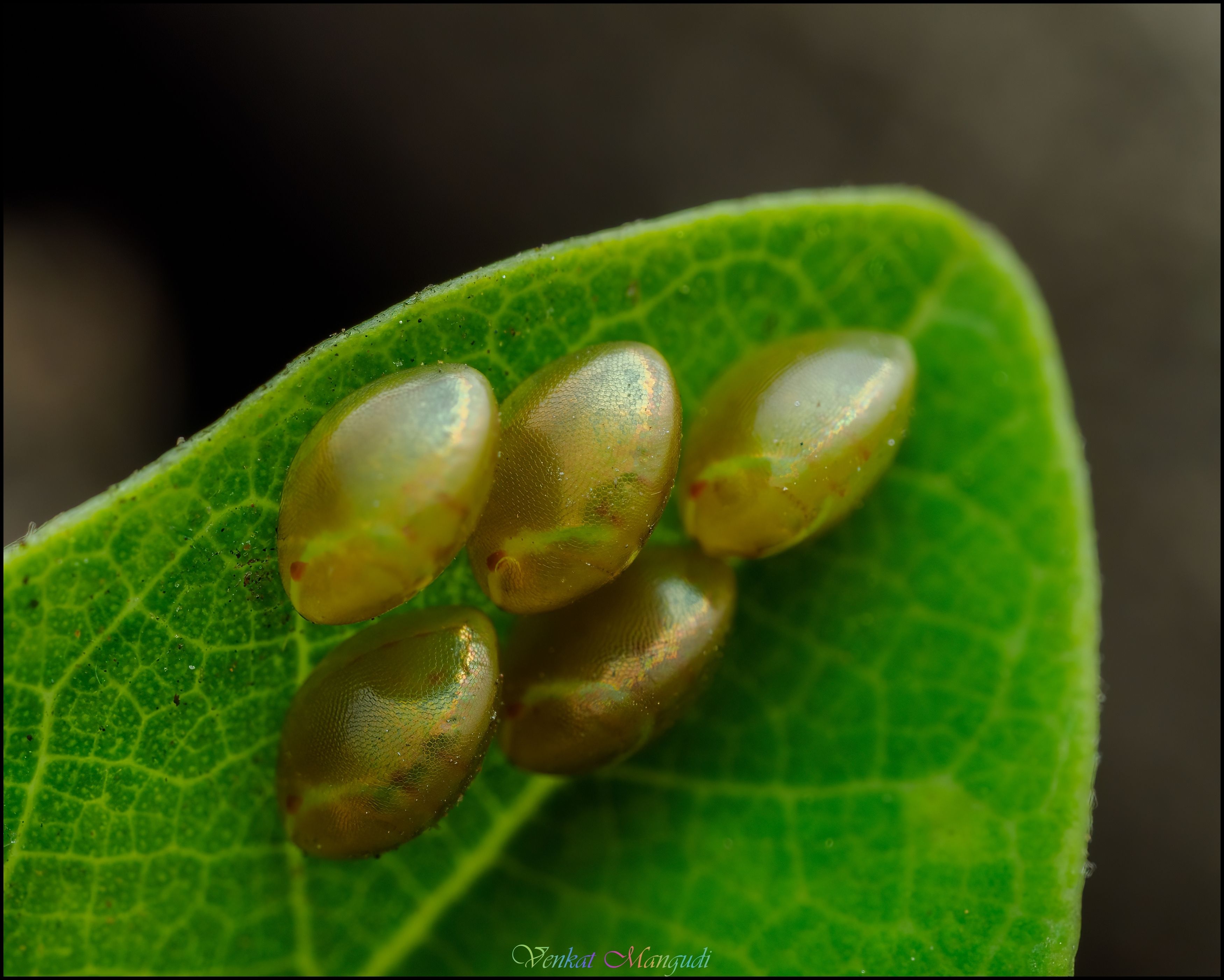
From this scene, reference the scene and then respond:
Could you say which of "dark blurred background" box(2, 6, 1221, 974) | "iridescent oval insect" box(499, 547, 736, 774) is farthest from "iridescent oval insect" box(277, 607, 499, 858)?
"dark blurred background" box(2, 6, 1221, 974)

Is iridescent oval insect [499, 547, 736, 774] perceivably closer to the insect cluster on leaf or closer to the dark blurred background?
the insect cluster on leaf

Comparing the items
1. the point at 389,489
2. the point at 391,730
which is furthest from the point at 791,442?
the point at 391,730

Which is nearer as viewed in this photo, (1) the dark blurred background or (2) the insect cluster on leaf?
(2) the insect cluster on leaf

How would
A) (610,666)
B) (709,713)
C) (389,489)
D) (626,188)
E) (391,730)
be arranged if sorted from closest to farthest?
(389,489), (391,730), (610,666), (709,713), (626,188)

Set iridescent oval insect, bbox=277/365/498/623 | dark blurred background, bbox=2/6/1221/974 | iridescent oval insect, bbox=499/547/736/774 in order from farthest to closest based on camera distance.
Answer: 1. dark blurred background, bbox=2/6/1221/974
2. iridescent oval insect, bbox=499/547/736/774
3. iridescent oval insect, bbox=277/365/498/623

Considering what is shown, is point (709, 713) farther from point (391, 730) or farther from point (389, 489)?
point (389, 489)

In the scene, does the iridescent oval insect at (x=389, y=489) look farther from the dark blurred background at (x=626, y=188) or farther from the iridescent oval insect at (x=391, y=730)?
the dark blurred background at (x=626, y=188)
